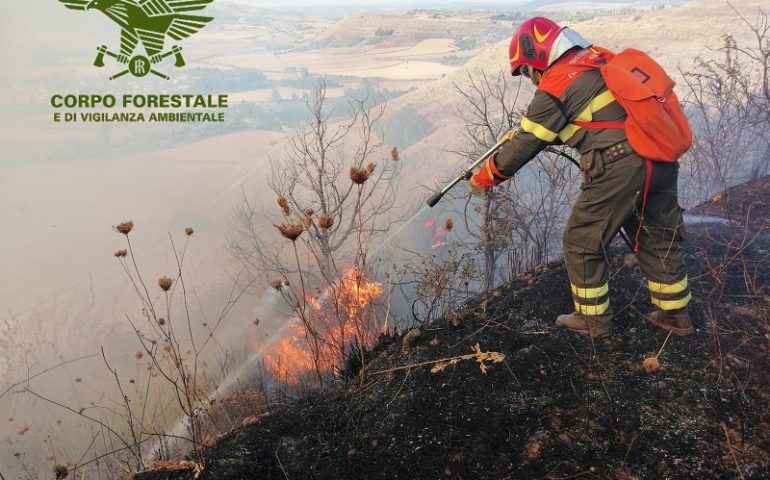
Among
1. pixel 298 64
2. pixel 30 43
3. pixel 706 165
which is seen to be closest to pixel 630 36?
pixel 706 165

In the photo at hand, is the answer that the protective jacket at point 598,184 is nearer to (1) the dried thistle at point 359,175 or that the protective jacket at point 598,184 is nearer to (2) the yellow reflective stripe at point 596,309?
(2) the yellow reflective stripe at point 596,309

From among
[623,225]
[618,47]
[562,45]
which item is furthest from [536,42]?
[618,47]

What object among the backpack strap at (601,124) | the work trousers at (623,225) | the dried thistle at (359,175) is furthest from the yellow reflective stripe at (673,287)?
the dried thistle at (359,175)

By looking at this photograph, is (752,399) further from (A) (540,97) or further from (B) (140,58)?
(B) (140,58)

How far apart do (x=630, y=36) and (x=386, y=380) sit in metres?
29.8

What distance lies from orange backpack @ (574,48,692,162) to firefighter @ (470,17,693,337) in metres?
0.06

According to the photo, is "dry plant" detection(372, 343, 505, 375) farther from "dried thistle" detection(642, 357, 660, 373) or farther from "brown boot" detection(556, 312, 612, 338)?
"dried thistle" detection(642, 357, 660, 373)

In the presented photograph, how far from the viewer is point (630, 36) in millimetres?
26047

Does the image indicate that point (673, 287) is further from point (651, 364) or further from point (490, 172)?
point (490, 172)

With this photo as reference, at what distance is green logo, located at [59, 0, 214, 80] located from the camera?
8.17m

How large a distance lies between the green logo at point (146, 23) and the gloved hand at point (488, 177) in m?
6.93

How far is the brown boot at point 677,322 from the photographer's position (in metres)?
2.77

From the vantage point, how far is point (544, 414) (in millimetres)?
2291

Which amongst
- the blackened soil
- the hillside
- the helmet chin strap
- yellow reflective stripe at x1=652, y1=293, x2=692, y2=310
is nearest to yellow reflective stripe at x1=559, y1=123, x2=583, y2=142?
the helmet chin strap
